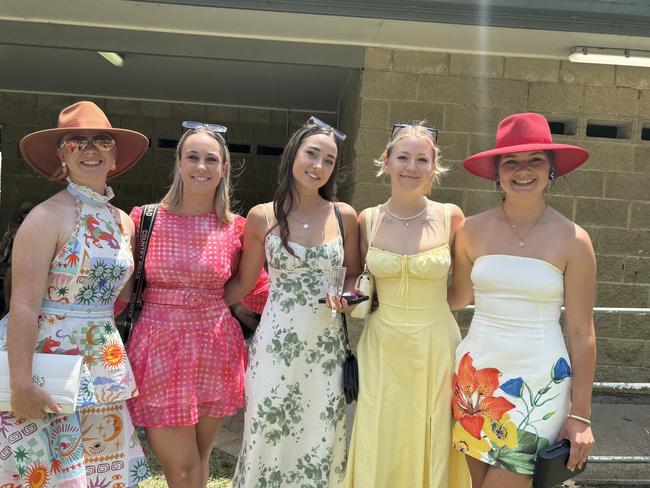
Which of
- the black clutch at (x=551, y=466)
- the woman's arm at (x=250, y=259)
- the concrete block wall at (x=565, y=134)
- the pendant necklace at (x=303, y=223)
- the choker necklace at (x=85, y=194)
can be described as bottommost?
the black clutch at (x=551, y=466)

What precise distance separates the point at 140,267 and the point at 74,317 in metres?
0.41

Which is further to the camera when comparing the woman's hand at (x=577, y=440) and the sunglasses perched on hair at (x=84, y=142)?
the sunglasses perched on hair at (x=84, y=142)

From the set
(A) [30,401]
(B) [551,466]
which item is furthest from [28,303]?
(B) [551,466]

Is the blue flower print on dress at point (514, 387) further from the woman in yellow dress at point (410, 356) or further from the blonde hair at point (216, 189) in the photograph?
the blonde hair at point (216, 189)

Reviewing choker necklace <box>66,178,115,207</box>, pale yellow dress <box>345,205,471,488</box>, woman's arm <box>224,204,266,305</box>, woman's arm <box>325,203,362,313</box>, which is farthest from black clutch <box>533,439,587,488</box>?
choker necklace <box>66,178,115,207</box>

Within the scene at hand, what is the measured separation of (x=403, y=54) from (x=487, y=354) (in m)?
3.91

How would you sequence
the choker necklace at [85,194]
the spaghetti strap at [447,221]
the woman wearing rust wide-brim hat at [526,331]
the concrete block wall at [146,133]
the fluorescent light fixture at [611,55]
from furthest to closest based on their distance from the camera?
1. the concrete block wall at [146,133]
2. the fluorescent light fixture at [611,55]
3. the spaghetti strap at [447,221]
4. the choker necklace at [85,194]
5. the woman wearing rust wide-brim hat at [526,331]

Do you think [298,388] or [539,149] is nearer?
[539,149]

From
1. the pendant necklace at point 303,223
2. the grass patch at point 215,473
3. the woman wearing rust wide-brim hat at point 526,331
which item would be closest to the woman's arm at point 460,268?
the woman wearing rust wide-brim hat at point 526,331

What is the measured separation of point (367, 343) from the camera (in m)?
2.85

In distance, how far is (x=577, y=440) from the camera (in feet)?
7.52

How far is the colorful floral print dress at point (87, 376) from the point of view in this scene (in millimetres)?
2383

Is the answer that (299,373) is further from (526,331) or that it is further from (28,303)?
(28,303)

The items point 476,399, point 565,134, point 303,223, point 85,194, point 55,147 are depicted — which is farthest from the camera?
point 565,134
